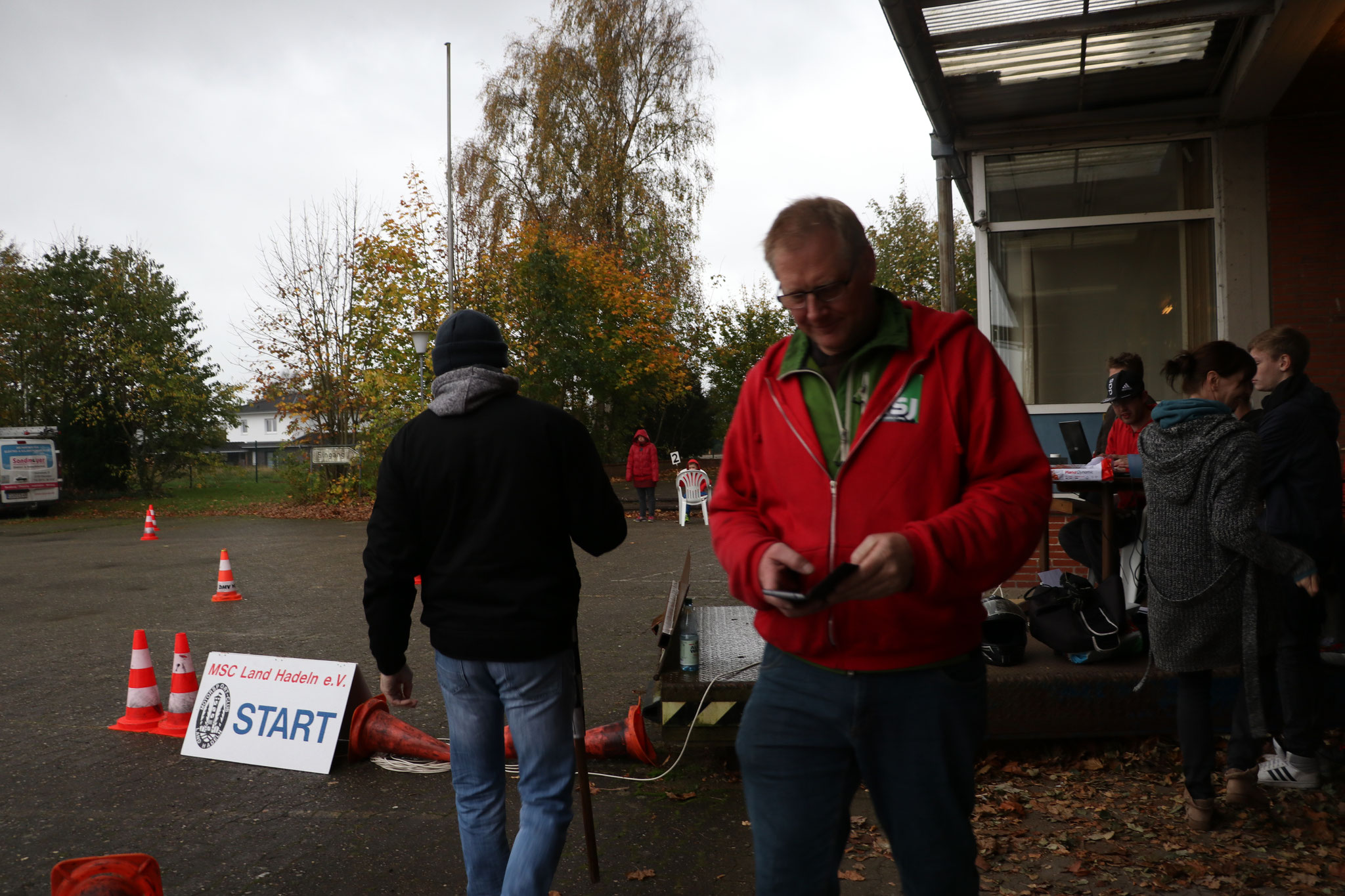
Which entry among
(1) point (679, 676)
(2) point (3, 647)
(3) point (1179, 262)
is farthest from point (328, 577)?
(3) point (1179, 262)

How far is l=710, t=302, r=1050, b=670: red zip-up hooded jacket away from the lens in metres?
1.90

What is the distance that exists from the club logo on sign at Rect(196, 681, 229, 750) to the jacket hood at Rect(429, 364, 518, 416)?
10.8 ft

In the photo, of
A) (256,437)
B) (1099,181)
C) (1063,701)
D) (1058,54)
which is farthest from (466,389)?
(256,437)

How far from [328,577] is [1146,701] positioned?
10.3 m

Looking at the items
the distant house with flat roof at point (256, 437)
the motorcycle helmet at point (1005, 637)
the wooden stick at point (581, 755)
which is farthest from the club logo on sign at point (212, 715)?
the distant house with flat roof at point (256, 437)

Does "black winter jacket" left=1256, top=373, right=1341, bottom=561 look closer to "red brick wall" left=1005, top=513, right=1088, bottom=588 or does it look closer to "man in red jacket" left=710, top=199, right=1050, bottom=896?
"man in red jacket" left=710, top=199, right=1050, bottom=896

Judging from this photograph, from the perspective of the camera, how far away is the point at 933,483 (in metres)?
1.97

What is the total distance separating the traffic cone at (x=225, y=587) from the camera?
1062cm

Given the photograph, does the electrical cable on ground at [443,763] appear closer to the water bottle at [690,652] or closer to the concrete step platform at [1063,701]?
the concrete step platform at [1063,701]

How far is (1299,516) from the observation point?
430 cm

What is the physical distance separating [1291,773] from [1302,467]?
1377mm

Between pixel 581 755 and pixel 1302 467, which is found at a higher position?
pixel 1302 467

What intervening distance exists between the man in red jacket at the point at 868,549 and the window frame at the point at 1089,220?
7.13 meters

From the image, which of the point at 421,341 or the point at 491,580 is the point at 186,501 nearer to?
the point at 421,341
